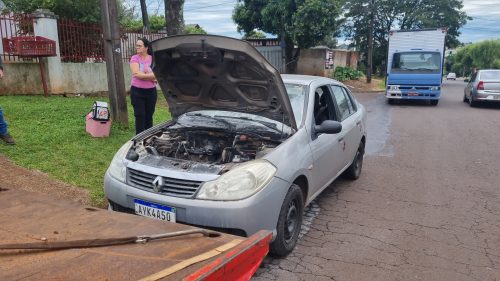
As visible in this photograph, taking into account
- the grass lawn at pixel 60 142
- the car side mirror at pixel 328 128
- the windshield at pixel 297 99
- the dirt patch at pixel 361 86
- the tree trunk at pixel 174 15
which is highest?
the tree trunk at pixel 174 15

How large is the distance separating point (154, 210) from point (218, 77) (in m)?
1.57

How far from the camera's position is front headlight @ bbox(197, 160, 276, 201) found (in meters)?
3.34

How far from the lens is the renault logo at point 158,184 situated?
11.4 ft

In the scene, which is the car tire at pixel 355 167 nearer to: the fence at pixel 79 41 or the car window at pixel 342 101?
the car window at pixel 342 101

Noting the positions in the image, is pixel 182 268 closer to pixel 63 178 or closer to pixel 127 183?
pixel 127 183

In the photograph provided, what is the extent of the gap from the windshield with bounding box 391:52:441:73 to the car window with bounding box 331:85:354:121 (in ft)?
38.7

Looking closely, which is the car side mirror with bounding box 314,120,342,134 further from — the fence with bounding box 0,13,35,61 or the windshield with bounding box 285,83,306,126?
the fence with bounding box 0,13,35,61

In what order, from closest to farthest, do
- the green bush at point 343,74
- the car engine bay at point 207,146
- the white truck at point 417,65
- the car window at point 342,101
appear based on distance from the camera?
the car engine bay at point 207,146 < the car window at point 342,101 < the white truck at point 417,65 < the green bush at point 343,74

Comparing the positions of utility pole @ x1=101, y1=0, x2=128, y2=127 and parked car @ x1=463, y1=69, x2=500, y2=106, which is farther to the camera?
parked car @ x1=463, y1=69, x2=500, y2=106

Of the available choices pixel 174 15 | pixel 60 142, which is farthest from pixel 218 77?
pixel 174 15

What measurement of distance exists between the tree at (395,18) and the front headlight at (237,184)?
3661cm

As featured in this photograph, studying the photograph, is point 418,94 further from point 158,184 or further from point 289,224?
point 158,184

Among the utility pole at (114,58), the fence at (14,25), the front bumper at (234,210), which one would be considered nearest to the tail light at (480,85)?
the utility pole at (114,58)

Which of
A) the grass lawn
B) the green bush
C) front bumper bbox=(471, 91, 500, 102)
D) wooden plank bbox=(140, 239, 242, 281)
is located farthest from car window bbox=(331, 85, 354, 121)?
the green bush
